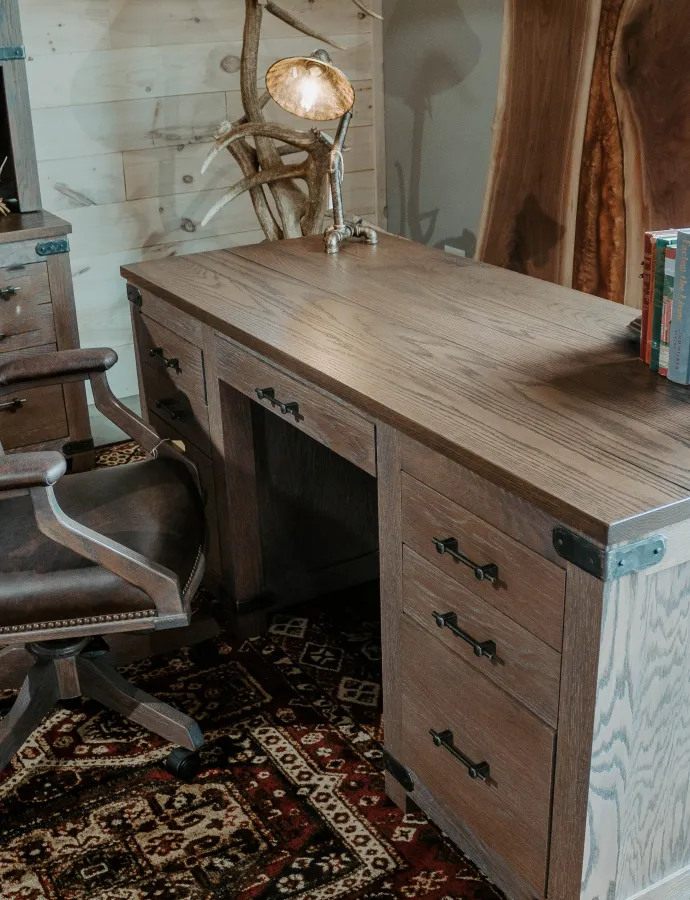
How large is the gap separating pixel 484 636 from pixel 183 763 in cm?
73

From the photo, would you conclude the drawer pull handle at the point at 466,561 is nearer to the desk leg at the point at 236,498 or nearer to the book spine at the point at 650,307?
the book spine at the point at 650,307

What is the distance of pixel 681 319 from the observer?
1.53m

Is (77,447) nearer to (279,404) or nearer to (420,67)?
(279,404)

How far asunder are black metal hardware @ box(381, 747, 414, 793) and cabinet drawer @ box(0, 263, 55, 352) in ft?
5.45

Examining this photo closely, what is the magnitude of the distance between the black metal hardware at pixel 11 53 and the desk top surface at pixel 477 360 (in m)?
0.88

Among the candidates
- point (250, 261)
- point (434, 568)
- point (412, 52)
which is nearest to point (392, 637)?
point (434, 568)

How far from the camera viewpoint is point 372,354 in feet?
5.73

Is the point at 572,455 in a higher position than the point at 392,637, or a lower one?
higher

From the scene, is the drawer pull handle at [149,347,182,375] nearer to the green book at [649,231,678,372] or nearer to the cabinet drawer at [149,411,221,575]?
the cabinet drawer at [149,411,221,575]

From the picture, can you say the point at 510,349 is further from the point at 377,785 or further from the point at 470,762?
the point at 377,785

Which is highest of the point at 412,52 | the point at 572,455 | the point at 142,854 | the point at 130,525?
the point at 412,52

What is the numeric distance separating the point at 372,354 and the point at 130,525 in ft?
1.77

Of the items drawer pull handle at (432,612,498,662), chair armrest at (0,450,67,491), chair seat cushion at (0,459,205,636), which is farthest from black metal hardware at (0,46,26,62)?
drawer pull handle at (432,612,498,662)

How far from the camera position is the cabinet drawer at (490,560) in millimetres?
1308
